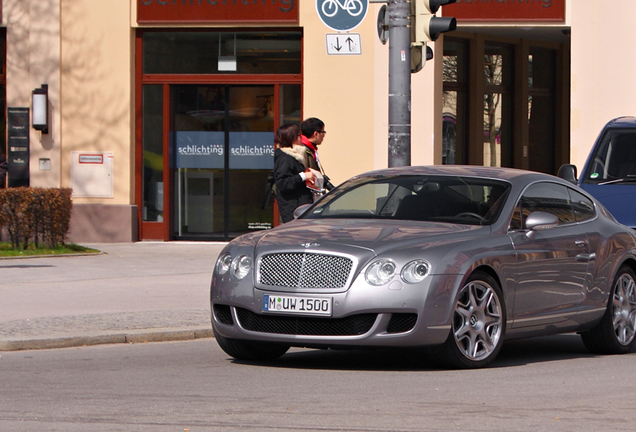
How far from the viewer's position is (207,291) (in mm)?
12727

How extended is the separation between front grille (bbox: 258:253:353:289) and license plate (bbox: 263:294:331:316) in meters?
0.09

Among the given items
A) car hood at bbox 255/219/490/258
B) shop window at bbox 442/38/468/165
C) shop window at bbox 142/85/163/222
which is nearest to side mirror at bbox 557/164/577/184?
car hood at bbox 255/219/490/258

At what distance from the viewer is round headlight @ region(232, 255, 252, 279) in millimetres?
7785

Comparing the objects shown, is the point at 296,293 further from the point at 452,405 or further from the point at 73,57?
the point at 73,57

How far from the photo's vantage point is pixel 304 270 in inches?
297

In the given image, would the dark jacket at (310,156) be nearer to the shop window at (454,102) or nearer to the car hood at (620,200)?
the car hood at (620,200)

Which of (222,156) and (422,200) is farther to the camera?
(222,156)

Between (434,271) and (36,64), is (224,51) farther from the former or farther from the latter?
(434,271)

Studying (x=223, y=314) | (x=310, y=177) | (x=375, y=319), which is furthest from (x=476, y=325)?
(x=310, y=177)

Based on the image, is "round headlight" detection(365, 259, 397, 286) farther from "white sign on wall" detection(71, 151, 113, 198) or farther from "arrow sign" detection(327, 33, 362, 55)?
"white sign on wall" detection(71, 151, 113, 198)

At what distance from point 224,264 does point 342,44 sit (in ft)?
17.4

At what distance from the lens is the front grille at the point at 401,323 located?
741 centimetres

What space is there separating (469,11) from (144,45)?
5561 millimetres

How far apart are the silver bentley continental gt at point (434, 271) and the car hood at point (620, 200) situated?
3120mm
